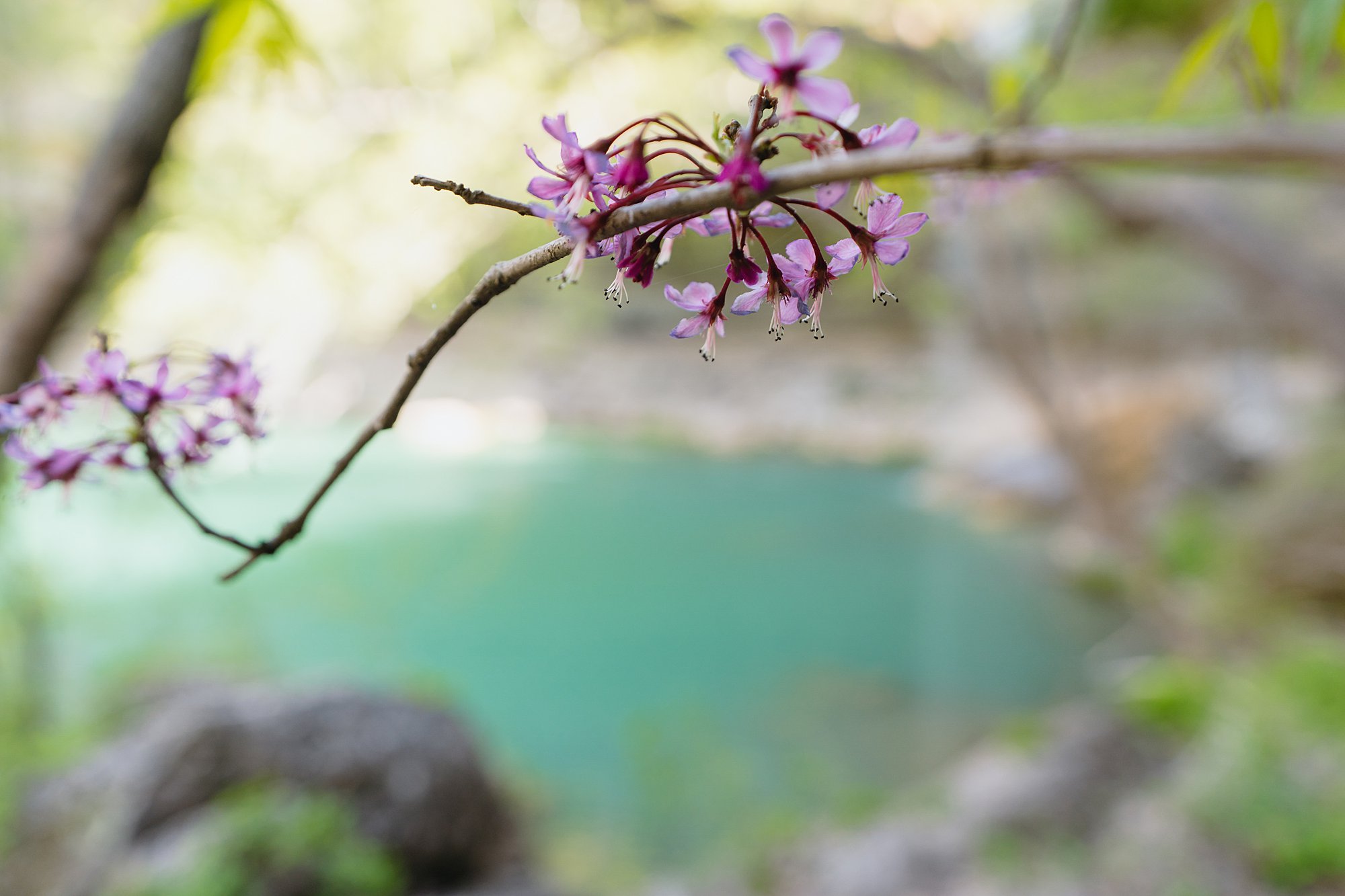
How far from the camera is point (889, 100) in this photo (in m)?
3.41

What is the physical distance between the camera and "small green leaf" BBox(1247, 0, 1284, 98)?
0.48 metres

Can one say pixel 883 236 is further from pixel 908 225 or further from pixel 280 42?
pixel 280 42

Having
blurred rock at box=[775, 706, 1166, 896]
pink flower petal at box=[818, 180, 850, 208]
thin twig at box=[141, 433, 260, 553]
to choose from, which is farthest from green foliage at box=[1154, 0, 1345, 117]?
blurred rock at box=[775, 706, 1166, 896]

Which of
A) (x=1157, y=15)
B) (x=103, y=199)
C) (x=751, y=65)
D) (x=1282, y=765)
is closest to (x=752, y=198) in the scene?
(x=751, y=65)

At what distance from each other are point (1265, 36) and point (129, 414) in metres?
0.71

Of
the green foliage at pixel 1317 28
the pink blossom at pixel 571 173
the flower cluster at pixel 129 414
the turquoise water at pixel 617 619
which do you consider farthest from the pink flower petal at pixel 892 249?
the turquoise water at pixel 617 619

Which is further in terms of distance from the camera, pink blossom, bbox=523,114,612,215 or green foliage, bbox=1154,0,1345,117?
green foliage, bbox=1154,0,1345,117

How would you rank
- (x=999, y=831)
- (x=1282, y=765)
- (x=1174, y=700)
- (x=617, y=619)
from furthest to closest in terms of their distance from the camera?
1. (x=617, y=619)
2. (x=1174, y=700)
3. (x=999, y=831)
4. (x=1282, y=765)

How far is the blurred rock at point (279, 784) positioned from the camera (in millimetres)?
2361

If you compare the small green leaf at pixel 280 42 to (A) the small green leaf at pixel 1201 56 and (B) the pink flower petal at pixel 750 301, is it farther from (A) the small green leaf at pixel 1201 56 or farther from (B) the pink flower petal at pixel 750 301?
(A) the small green leaf at pixel 1201 56

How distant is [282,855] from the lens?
2.29 meters

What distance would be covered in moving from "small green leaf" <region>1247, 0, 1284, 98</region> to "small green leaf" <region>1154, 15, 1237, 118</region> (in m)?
0.01

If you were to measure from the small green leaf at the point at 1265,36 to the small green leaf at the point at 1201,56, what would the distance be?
0.01 meters

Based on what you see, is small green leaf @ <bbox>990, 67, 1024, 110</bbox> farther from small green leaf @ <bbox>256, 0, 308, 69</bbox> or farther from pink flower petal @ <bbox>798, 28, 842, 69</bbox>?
small green leaf @ <bbox>256, 0, 308, 69</bbox>
